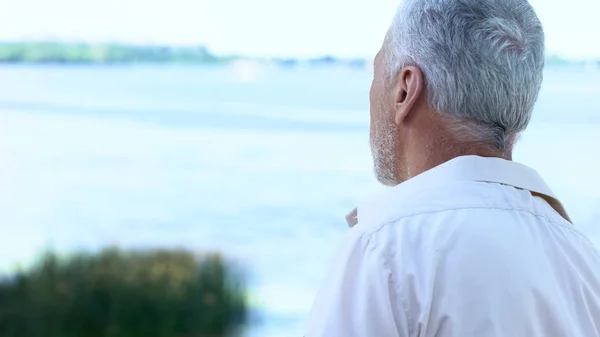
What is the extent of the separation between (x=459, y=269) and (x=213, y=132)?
3739 millimetres

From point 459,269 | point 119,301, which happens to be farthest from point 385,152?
point 119,301

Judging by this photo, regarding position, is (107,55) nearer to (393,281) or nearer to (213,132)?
(213,132)

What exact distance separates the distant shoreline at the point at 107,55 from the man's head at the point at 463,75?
2.77 metres

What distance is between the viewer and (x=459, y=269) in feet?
3.05

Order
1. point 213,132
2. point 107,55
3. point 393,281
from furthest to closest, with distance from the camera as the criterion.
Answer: point 213,132 → point 107,55 → point 393,281

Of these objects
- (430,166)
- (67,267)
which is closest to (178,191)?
(67,267)

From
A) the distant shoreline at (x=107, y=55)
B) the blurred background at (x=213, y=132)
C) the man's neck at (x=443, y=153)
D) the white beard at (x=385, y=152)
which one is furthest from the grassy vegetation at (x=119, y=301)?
the man's neck at (x=443, y=153)

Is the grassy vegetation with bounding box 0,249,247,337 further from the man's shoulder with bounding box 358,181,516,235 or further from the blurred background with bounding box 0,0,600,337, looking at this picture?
the man's shoulder with bounding box 358,181,516,235

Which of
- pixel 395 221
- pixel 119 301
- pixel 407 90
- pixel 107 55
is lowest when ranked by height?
pixel 119 301

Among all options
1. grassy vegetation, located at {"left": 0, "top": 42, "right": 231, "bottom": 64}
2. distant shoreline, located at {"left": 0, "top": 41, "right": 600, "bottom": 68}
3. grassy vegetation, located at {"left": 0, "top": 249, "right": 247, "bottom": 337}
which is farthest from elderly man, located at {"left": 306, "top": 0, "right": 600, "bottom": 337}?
grassy vegetation, located at {"left": 0, "top": 42, "right": 231, "bottom": 64}

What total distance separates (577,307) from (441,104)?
0.96 feet

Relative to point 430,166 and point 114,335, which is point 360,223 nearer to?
point 430,166

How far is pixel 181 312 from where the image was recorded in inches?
135

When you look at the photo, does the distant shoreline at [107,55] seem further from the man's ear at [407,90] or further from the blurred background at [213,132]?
the man's ear at [407,90]
